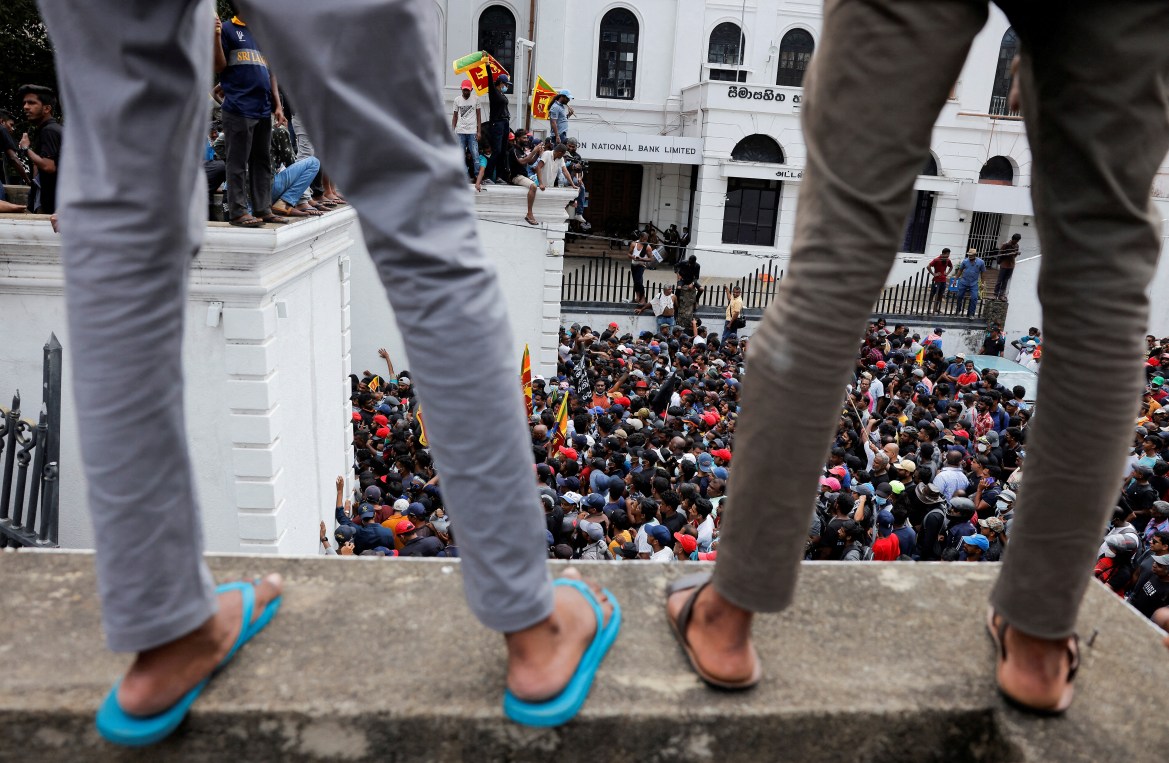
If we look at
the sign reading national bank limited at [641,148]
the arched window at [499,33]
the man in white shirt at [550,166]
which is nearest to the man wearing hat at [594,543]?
the man in white shirt at [550,166]

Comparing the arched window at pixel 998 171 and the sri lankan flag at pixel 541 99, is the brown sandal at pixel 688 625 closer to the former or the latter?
the sri lankan flag at pixel 541 99

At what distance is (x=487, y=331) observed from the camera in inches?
50.3

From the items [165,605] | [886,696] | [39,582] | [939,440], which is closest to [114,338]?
[165,605]

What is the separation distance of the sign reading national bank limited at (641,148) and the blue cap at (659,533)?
20.7 metres

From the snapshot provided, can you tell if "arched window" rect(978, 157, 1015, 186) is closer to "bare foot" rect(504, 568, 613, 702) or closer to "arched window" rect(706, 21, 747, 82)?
"arched window" rect(706, 21, 747, 82)

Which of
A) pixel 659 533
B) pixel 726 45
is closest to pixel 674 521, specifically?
pixel 659 533

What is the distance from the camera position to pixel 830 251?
133 centimetres

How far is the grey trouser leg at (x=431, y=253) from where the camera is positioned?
45.8 inches

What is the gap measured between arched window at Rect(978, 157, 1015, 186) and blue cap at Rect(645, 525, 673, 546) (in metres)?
24.8

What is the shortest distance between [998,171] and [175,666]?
30.6m

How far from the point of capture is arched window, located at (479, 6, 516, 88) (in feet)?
86.6

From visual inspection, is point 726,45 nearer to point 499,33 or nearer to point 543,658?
point 499,33

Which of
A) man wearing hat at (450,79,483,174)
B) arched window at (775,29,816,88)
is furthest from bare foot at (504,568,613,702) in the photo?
arched window at (775,29,816,88)

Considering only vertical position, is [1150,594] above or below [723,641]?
below
